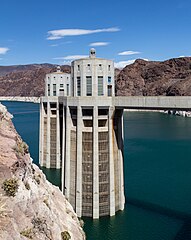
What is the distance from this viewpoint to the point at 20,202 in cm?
1366

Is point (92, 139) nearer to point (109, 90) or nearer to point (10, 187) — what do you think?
point (109, 90)

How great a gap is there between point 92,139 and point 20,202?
20839 millimetres

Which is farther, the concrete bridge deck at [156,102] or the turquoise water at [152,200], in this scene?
the turquoise water at [152,200]

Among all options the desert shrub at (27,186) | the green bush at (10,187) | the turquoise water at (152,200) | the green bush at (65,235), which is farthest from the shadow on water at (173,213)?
the green bush at (10,187)

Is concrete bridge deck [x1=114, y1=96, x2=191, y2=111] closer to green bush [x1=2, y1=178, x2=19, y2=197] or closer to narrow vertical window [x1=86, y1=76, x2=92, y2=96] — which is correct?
narrow vertical window [x1=86, y1=76, x2=92, y2=96]

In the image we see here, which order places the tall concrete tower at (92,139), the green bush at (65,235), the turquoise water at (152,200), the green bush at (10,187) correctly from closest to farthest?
the green bush at (10,187), the green bush at (65,235), the turquoise water at (152,200), the tall concrete tower at (92,139)

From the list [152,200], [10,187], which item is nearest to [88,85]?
[152,200]

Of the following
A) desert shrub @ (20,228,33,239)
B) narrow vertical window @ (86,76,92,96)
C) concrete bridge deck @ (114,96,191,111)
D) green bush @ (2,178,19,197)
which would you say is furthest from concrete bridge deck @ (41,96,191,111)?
desert shrub @ (20,228,33,239)

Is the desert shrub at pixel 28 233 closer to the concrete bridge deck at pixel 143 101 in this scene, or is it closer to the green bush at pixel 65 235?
the green bush at pixel 65 235

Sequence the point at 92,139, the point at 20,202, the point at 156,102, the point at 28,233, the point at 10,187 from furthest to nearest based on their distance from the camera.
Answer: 1. the point at 92,139
2. the point at 156,102
3. the point at 20,202
4. the point at 10,187
5. the point at 28,233

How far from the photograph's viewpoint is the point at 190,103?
93.4 feet

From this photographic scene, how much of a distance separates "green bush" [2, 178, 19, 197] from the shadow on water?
2305 cm

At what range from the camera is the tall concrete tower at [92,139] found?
3400cm

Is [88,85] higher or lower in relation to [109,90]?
higher
